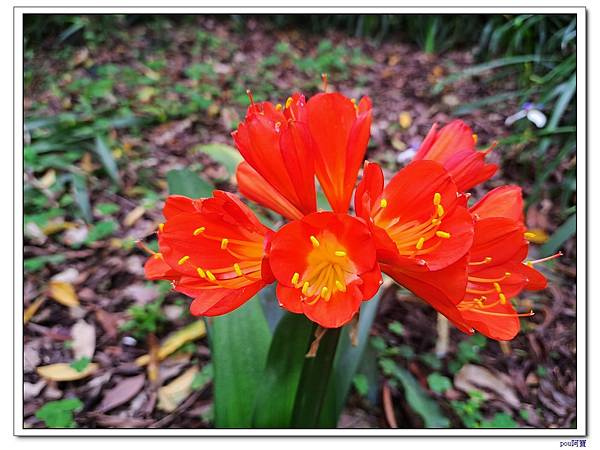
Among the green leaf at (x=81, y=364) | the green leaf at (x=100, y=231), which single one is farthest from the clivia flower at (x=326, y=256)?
the green leaf at (x=100, y=231)

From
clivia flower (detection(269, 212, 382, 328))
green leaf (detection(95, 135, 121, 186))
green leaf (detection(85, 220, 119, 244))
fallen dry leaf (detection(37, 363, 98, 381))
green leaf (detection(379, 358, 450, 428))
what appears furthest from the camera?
green leaf (detection(95, 135, 121, 186))

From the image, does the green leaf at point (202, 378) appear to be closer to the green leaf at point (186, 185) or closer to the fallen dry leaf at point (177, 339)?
the fallen dry leaf at point (177, 339)

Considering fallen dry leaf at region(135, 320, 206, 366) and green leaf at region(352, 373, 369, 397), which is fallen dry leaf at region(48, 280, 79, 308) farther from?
green leaf at region(352, 373, 369, 397)

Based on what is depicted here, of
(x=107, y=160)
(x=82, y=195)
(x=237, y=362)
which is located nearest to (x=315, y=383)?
(x=237, y=362)

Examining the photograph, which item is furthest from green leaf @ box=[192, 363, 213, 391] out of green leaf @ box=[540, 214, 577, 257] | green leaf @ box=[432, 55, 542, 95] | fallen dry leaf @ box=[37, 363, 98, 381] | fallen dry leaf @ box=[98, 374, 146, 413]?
green leaf @ box=[432, 55, 542, 95]
